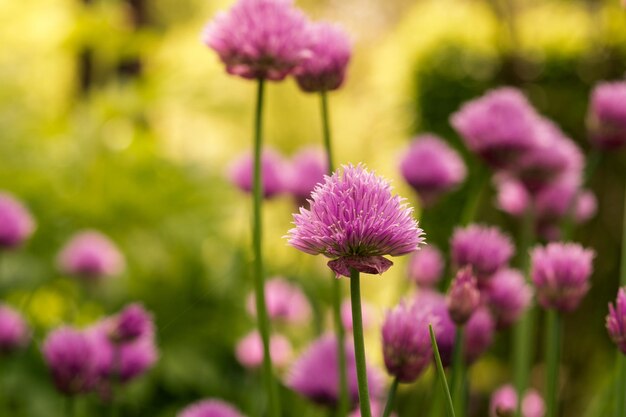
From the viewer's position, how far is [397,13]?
10.7m

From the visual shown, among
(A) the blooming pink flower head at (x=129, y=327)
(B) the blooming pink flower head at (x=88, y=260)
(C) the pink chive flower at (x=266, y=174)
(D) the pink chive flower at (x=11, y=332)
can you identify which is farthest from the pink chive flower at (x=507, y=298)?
(B) the blooming pink flower head at (x=88, y=260)

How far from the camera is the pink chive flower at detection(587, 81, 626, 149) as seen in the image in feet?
3.50

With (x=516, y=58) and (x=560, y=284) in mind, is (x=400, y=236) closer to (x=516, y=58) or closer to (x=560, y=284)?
(x=560, y=284)

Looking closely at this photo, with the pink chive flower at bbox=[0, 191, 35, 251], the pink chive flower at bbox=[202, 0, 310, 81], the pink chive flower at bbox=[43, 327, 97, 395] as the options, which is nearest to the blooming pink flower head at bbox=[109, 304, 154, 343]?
the pink chive flower at bbox=[43, 327, 97, 395]

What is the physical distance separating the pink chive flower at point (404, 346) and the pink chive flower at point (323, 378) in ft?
1.15

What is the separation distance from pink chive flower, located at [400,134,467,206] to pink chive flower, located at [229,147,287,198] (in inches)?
10.6

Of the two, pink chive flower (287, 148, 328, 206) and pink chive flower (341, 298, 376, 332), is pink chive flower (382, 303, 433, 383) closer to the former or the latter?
pink chive flower (341, 298, 376, 332)

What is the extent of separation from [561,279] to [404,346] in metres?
0.22

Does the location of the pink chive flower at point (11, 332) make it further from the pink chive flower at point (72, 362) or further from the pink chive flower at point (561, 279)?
the pink chive flower at point (561, 279)

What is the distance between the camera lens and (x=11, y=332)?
1.24 metres

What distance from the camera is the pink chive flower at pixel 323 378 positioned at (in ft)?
3.20

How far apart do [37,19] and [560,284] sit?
11.9 ft

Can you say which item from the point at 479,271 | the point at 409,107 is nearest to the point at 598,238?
the point at 409,107

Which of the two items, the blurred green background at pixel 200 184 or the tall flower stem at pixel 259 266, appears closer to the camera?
the tall flower stem at pixel 259 266
